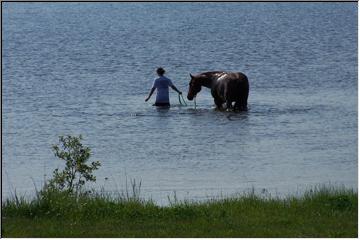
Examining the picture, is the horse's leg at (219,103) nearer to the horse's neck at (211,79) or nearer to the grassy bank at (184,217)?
the horse's neck at (211,79)

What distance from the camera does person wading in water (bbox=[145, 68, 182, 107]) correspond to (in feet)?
104

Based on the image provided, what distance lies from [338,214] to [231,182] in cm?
513

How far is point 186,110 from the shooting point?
31828 mm

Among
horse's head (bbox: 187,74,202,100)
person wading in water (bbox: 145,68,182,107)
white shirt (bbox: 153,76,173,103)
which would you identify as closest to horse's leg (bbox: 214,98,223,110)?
horse's head (bbox: 187,74,202,100)

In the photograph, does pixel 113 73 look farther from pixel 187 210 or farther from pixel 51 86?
pixel 187 210

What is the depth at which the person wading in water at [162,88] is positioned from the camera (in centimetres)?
3155

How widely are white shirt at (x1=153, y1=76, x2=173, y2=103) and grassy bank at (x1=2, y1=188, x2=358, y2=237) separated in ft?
46.1

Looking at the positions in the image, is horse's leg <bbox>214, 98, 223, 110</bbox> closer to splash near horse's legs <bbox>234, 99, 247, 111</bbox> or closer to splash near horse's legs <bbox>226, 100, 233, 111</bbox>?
splash near horse's legs <bbox>226, 100, 233, 111</bbox>

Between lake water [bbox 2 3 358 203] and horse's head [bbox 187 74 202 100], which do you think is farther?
horse's head [bbox 187 74 202 100]

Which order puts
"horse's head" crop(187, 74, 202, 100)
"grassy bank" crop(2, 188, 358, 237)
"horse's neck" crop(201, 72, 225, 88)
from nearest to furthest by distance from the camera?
"grassy bank" crop(2, 188, 358, 237) < "horse's neck" crop(201, 72, 225, 88) < "horse's head" crop(187, 74, 202, 100)

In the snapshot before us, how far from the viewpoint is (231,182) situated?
69.5 feet

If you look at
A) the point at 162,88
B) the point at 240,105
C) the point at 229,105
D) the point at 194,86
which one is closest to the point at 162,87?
the point at 162,88

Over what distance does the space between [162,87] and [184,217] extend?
1581 centimetres

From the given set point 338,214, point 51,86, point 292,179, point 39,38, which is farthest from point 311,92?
point 39,38
